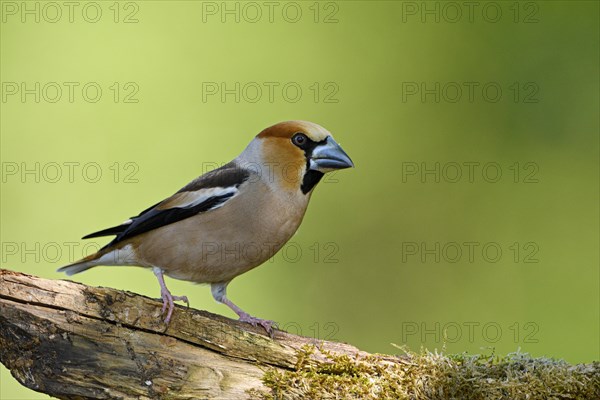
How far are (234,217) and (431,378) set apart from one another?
4.76 ft

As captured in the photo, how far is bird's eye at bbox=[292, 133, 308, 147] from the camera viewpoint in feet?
14.7

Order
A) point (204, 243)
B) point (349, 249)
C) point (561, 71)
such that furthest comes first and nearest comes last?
point (561, 71)
point (349, 249)
point (204, 243)

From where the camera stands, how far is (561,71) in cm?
794

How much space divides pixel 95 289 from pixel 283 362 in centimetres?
93

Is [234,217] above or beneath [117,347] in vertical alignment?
above

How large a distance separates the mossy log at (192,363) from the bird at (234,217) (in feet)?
1.94

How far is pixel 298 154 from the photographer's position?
4465 mm

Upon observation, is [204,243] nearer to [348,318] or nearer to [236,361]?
[236,361]

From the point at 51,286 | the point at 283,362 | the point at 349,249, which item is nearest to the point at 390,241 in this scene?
the point at 349,249
